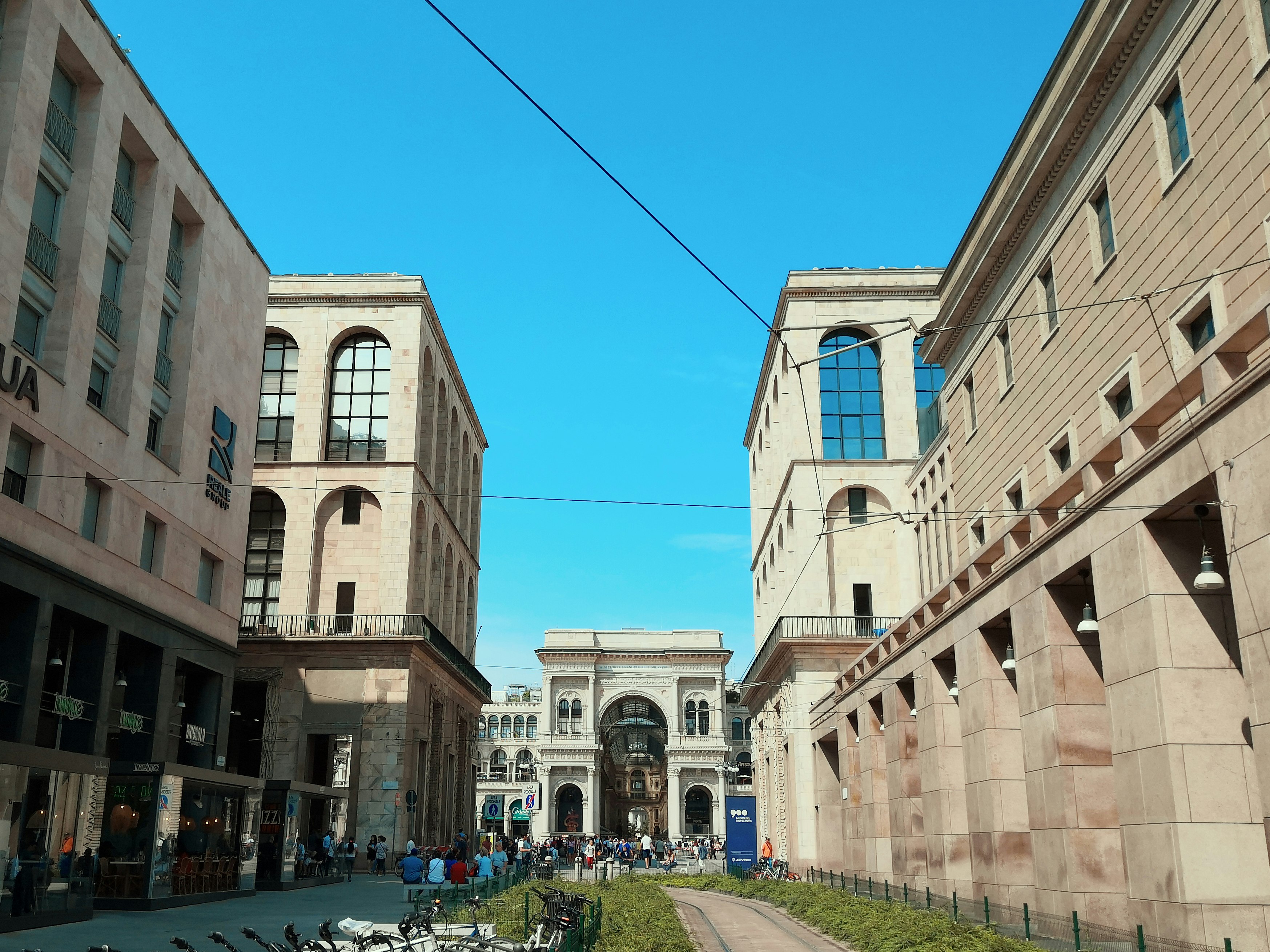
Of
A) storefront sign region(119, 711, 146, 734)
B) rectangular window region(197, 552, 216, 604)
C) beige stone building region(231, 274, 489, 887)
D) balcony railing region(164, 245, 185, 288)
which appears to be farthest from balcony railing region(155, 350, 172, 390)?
beige stone building region(231, 274, 489, 887)

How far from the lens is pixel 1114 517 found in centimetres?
1616

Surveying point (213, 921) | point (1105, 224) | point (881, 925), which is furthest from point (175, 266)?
point (881, 925)

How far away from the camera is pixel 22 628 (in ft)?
82.9

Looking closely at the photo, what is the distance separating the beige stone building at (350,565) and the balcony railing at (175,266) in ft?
41.3

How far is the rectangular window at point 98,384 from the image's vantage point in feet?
96.2

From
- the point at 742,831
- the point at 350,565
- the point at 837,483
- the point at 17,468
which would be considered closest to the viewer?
the point at 17,468

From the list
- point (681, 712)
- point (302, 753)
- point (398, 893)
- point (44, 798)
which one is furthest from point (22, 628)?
point (681, 712)

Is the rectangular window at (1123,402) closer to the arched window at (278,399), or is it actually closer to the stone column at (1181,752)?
the stone column at (1181,752)

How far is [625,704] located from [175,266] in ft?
289

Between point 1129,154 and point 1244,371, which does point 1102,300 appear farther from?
point 1244,371

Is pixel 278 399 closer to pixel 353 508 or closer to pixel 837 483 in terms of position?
pixel 353 508

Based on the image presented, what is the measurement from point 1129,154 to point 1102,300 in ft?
8.44

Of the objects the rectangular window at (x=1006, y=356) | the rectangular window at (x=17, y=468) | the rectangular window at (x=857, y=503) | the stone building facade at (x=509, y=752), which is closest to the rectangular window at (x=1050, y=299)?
the rectangular window at (x=1006, y=356)

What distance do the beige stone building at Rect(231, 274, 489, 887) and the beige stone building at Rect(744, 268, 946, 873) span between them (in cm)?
1602
